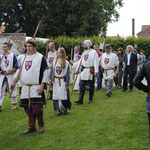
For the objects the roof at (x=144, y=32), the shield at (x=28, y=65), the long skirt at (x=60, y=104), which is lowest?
the long skirt at (x=60, y=104)

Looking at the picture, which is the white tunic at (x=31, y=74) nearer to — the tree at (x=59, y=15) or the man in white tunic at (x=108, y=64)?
the man in white tunic at (x=108, y=64)

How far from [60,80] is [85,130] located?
211cm

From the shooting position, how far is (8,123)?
25.0 feet

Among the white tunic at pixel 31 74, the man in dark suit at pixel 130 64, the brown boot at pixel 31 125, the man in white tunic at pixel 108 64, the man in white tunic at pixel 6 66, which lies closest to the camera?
the white tunic at pixel 31 74

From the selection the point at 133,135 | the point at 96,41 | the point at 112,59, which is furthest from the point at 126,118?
the point at 96,41

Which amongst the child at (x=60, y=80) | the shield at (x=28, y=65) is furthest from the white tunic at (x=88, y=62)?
the shield at (x=28, y=65)

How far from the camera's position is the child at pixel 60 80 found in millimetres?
7970

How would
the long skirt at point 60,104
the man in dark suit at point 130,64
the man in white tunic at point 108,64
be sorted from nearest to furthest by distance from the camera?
the long skirt at point 60,104 < the man in white tunic at point 108,64 < the man in dark suit at point 130,64

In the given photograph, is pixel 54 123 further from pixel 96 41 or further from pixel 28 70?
pixel 96 41

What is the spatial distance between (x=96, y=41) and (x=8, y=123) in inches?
682

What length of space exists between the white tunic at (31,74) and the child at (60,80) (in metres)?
1.79

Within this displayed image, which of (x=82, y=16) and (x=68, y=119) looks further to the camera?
(x=82, y=16)

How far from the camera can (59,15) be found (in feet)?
114

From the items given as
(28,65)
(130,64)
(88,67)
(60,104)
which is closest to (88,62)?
(88,67)
